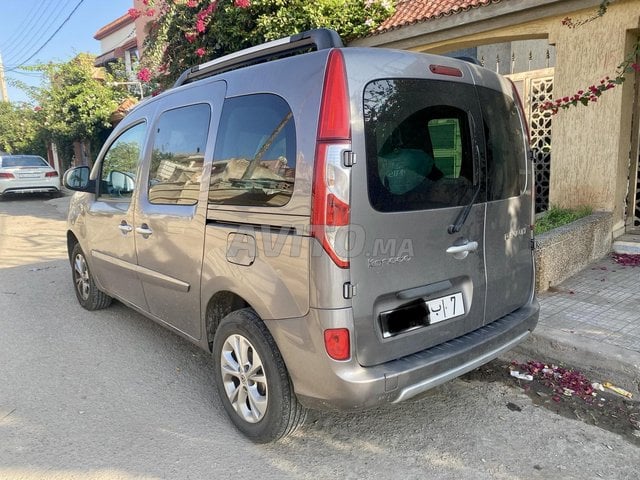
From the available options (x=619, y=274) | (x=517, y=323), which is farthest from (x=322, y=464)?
(x=619, y=274)

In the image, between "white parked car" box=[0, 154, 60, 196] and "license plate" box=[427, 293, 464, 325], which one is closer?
"license plate" box=[427, 293, 464, 325]

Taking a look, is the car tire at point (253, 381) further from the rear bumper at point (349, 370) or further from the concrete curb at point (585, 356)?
the concrete curb at point (585, 356)

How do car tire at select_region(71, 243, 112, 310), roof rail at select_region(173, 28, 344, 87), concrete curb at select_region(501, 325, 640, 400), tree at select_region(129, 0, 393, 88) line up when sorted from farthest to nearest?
tree at select_region(129, 0, 393, 88) → car tire at select_region(71, 243, 112, 310) → concrete curb at select_region(501, 325, 640, 400) → roof rail at select_region(173, 28, 344, 87)

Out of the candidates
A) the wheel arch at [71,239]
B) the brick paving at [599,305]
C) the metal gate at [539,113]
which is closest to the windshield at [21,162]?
the wheel arch at [71,239]

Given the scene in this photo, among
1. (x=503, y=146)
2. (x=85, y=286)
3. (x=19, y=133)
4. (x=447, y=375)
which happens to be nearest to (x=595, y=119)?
(x=503, y=146)

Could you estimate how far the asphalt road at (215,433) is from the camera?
2512 millimetres

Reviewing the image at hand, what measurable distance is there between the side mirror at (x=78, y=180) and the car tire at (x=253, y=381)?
2.33m

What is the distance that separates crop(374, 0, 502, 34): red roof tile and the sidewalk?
3660mm

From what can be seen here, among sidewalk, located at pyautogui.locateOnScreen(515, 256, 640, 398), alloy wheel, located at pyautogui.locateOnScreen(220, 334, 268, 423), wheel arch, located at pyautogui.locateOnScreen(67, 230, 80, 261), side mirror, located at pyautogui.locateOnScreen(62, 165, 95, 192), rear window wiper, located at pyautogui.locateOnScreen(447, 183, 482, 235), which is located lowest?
sidewalk, located at pyautogui.locateOnScreen(515, 256, 640, 398)

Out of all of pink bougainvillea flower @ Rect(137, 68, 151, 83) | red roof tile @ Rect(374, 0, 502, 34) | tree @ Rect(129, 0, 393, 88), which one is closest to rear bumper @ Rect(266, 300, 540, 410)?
red roof tile @ Rect(374, 0, 502, 34)

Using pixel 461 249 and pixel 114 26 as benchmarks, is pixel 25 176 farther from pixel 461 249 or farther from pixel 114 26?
pixel 461 249

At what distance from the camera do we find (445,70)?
2.55 meters

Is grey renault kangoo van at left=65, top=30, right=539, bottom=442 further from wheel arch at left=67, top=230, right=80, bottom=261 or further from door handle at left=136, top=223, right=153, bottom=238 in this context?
wheel arch at left=67, top=230, right=80, bottom=261

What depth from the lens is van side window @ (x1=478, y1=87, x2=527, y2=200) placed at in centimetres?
278
